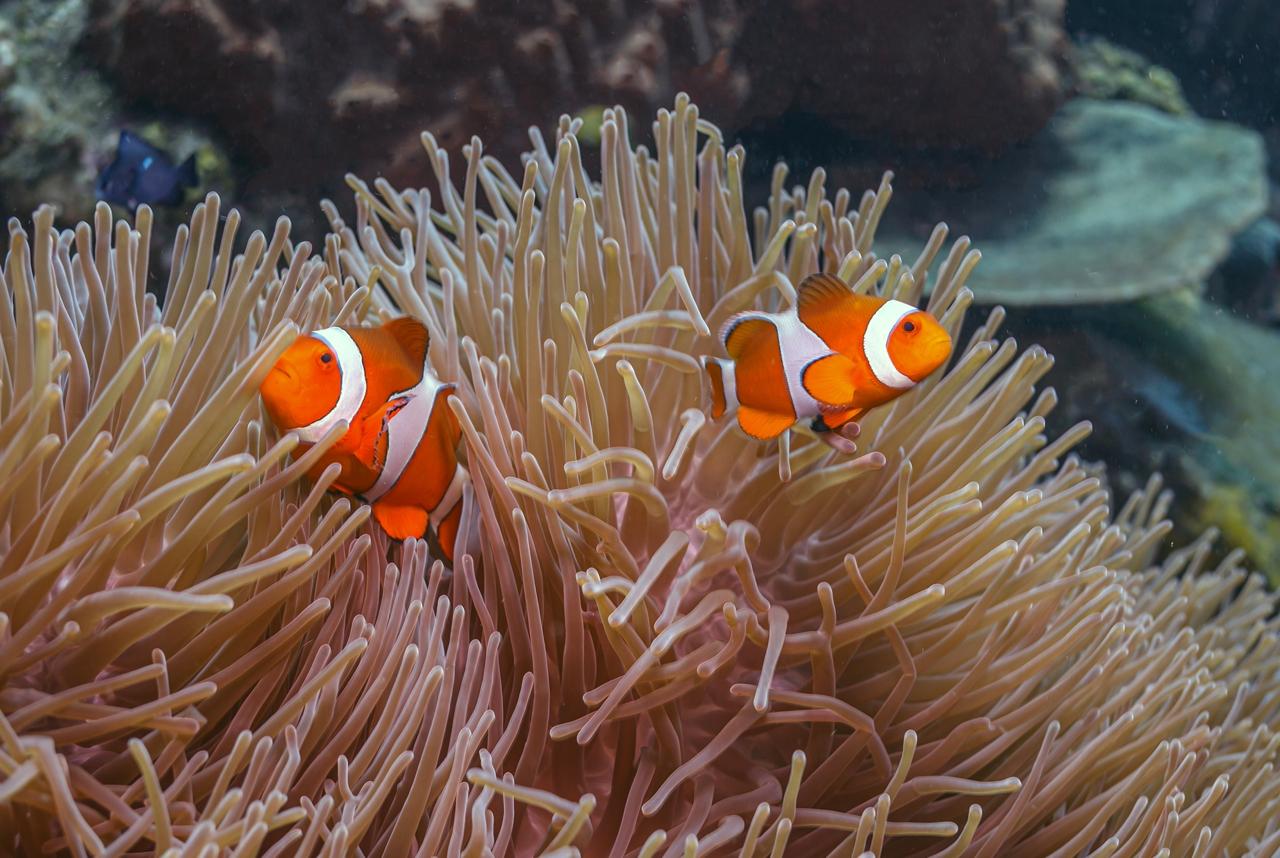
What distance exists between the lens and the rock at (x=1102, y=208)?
3.45 m

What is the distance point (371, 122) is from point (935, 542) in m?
2.25

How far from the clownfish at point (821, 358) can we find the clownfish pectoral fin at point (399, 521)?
1.45 ft

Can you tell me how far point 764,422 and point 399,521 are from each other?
526 millimetres

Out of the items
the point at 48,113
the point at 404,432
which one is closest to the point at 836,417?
the point at 404,432

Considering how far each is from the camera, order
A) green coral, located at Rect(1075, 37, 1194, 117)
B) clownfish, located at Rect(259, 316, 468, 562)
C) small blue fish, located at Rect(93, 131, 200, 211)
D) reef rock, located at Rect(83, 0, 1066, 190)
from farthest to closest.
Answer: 1. green coral, located at Rect(1075, 37, 1194, 117)
2. reef rock, located at Rect(83, 0, 1066, 190)
3. small blue fish, located at Rect(93, 131, 200, 211)
4. clownfish, located at Rect(259, 316, 468, 562)

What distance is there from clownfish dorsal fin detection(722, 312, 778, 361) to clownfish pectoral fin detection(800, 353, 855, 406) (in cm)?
7

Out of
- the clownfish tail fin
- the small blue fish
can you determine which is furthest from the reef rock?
the clownfish tail fin

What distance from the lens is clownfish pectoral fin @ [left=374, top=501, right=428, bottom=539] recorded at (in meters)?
1.37

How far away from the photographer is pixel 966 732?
1.40 meters

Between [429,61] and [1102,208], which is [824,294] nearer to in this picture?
[429,61]

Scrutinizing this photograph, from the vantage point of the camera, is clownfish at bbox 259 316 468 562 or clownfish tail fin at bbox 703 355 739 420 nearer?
clownfish at bbox 259 316 468 562

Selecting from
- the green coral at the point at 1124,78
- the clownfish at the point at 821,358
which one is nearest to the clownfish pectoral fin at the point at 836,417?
the clownfish at the point at 821,358

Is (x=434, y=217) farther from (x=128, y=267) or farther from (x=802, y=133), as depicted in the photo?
(x=802, y=133)

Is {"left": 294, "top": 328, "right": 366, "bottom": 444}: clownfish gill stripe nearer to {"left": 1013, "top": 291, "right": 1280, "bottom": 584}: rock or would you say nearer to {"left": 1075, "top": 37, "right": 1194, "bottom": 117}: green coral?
{"left": 1013, "top": 291, "right": 1280, "bottom": 584}: rock
